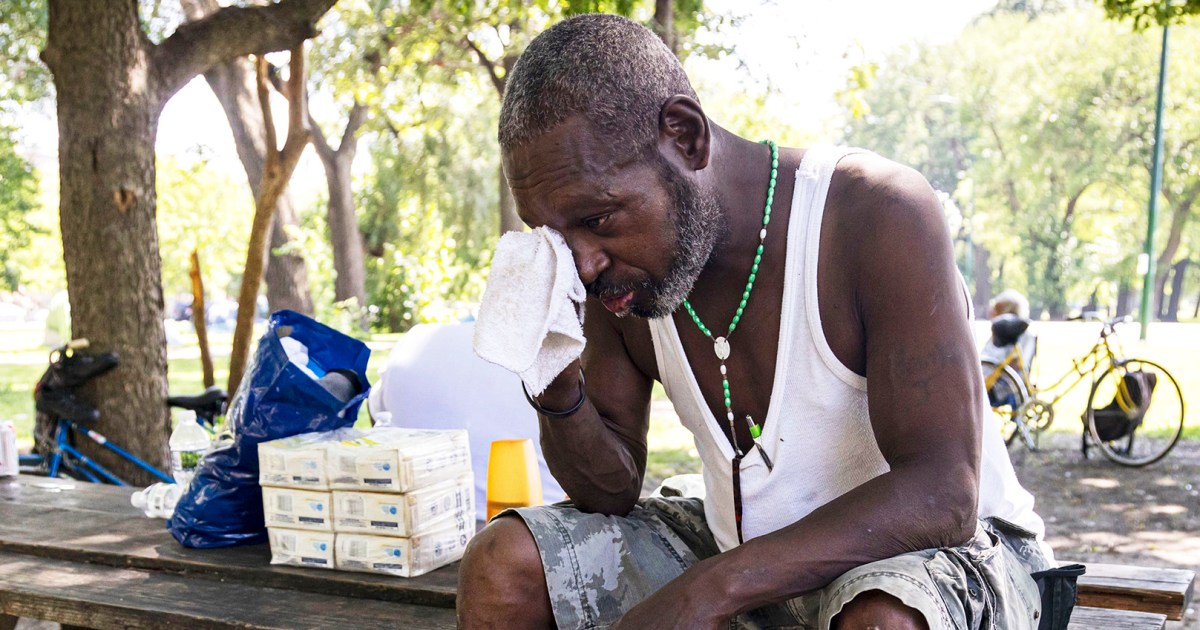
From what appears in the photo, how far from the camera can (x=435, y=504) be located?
7.90ft

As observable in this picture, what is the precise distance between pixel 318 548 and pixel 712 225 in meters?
1.26

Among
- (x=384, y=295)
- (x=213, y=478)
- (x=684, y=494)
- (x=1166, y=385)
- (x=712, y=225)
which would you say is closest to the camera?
(x=712, y=225)

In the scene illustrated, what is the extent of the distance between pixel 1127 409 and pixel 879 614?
6.94m

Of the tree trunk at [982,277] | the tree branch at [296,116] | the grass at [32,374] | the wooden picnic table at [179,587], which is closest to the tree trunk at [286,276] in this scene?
the grass at [32,374]

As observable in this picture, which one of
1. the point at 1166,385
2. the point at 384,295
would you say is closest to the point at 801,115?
the point at 1166,385

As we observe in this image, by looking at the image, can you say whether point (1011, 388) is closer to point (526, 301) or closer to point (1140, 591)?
point (1140, 591)

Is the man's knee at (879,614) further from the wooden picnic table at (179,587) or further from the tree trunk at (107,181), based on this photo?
the tree trunk at (107,181)

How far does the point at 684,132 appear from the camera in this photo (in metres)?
1.72

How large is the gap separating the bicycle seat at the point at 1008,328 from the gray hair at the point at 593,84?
6618mm

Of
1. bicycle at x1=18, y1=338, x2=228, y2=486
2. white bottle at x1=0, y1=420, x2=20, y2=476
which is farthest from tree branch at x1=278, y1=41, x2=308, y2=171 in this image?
white bottle at x1=0, y1=420, x2=20, y2=476

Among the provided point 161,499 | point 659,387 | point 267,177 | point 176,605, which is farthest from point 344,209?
point 176,605

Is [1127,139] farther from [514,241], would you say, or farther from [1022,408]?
[514,241]

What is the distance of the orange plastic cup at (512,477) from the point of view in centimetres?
246

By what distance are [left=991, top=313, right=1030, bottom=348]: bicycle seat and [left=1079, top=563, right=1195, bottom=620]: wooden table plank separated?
18.8 feet
